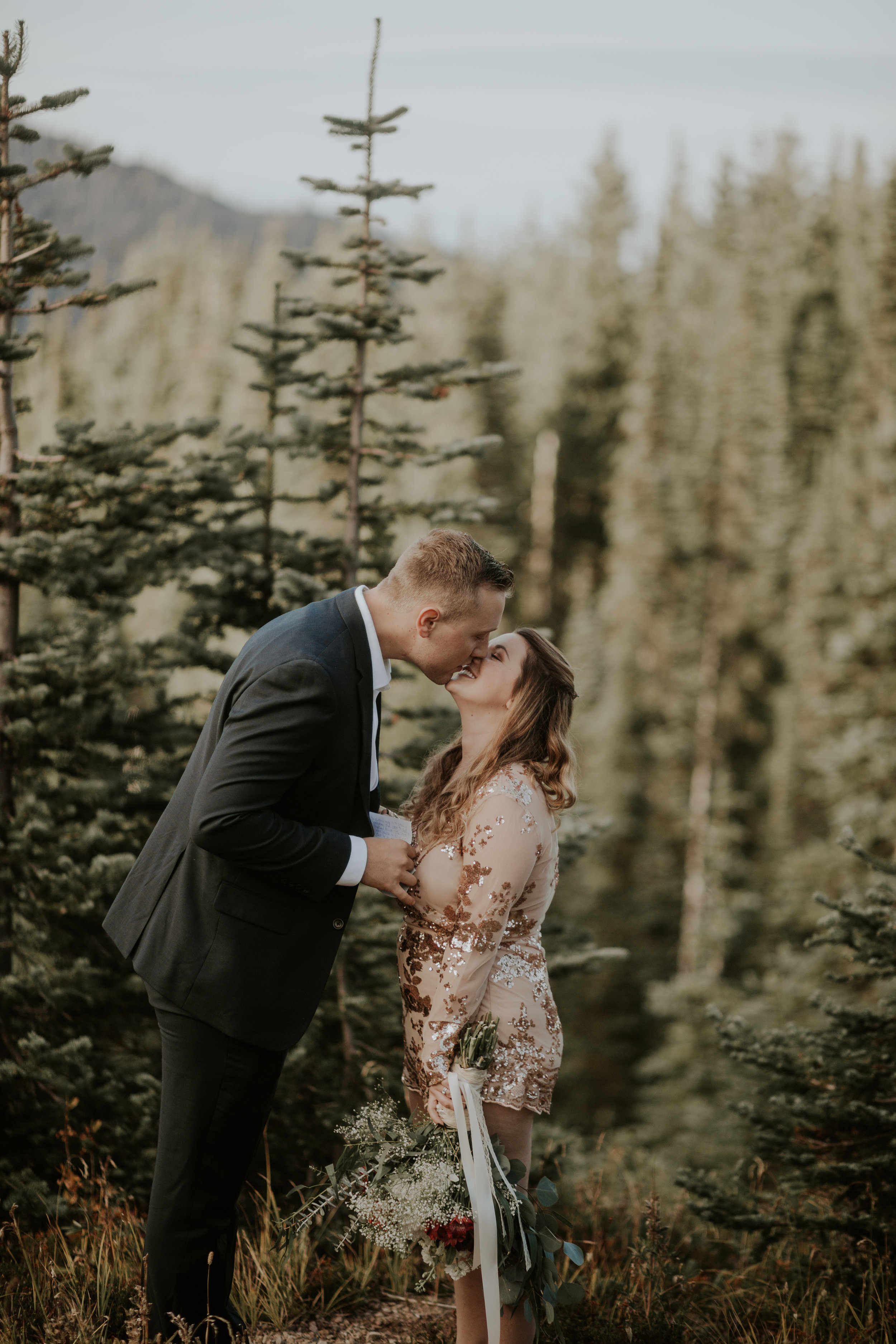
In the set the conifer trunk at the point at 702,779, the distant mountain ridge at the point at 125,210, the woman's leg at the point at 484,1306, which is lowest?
the conifer trunk at the point at 702,779

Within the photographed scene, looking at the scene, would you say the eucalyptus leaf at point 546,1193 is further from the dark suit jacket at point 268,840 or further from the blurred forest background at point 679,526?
the blurred forest background at point 679,526

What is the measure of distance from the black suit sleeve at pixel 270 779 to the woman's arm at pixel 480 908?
435 mm

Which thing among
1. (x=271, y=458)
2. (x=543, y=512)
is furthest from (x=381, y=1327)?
(x=543, y=512)

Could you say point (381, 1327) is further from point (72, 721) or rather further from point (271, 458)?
point (271, 458)

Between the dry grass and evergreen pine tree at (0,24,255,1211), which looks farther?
evergreen pine tree at (0,24,255,1211)

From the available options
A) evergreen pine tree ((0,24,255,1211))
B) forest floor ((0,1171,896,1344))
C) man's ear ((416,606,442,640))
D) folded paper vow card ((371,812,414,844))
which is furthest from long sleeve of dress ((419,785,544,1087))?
evergreen pine tree ((0,24,255,1211))

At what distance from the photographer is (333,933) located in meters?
3.04

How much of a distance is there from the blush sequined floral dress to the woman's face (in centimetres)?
27

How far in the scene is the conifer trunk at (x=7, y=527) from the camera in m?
5.13

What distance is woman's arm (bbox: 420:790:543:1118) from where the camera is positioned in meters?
2.98

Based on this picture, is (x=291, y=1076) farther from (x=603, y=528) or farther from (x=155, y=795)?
(x=603, y=528)

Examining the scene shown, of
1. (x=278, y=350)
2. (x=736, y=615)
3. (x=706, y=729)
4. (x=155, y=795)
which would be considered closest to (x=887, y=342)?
(x=736, y=615)

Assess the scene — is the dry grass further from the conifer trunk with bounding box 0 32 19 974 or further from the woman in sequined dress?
the conifer trunk with bounding box 0 32 19 974

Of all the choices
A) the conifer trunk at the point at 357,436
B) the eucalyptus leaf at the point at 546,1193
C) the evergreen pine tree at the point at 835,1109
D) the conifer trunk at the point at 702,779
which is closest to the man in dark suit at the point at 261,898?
the eucalyptus leaf at the point at 546,1193
